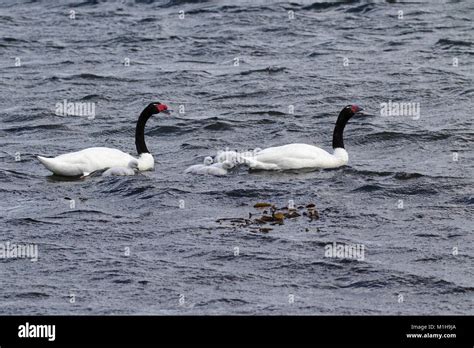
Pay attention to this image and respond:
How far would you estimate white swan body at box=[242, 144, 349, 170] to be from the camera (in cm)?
1723

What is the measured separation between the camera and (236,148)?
19.0 metres

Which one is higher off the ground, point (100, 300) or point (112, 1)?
point (112, 1)

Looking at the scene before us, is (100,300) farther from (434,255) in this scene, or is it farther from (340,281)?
(434,255)

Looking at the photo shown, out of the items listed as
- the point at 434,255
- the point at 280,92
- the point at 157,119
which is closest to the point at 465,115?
the point at 280,92

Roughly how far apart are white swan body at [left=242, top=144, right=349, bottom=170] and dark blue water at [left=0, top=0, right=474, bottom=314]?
0.58 feet

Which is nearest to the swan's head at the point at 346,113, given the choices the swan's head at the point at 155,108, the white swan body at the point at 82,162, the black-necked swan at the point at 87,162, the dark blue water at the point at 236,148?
the dark blue water at the point at 236,148

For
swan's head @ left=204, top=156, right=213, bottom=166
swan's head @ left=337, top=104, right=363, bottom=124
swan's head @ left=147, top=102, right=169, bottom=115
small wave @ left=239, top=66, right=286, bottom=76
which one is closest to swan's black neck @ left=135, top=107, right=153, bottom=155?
swan's head @ left=147, top=102, right=169, bottom=115

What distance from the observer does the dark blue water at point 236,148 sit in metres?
12.5

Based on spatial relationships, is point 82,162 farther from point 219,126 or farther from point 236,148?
point 219,126

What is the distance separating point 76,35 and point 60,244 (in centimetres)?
1395

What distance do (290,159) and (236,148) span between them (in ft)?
6.28

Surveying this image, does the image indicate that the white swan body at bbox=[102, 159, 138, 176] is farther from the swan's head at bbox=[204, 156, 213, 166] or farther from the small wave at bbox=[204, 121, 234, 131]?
the small wave at bbox=[204, 121, 234, 131]

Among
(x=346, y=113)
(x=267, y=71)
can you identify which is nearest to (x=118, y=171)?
Answer: (x=346, y=113)

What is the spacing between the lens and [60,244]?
45.9ft
